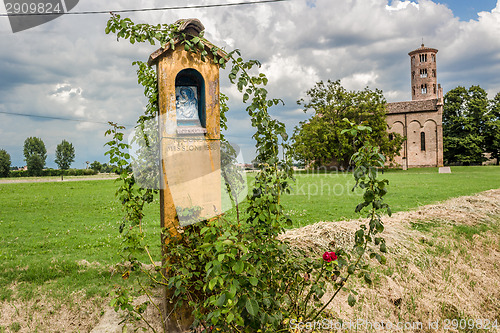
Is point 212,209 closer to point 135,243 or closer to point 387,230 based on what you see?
point 135,243

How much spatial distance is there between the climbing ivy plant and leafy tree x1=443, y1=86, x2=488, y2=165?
2184 inches

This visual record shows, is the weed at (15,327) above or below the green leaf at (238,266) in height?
below

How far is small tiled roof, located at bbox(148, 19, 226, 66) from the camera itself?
9.32 feet

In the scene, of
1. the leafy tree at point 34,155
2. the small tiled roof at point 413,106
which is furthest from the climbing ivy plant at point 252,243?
the small tiled roof at point 413,106

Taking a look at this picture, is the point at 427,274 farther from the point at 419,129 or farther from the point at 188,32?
the point at 419,129

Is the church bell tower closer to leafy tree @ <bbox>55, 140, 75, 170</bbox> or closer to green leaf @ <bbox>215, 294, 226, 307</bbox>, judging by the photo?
leafy tree @ <bbox>55, 140, 75, 170</bbox>

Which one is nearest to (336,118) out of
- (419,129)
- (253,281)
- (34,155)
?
(419,129)

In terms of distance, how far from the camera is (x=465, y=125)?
50.6m

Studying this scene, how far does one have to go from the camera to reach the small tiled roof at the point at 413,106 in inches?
2049

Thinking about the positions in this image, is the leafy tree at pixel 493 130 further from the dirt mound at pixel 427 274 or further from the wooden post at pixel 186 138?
the wooden post at pixel 186 138

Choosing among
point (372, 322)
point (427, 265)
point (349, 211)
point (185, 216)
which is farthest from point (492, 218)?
point (185, 216)

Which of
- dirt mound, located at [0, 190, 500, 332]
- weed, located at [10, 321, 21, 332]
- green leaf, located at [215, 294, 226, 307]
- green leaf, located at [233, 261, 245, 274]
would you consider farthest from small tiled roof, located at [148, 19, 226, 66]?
weed, located at [10, 321, 21, 332]

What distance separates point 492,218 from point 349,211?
3.12 meters

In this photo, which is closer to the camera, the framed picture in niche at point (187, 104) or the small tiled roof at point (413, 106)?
the framed picture in niche at point (187, 104)
